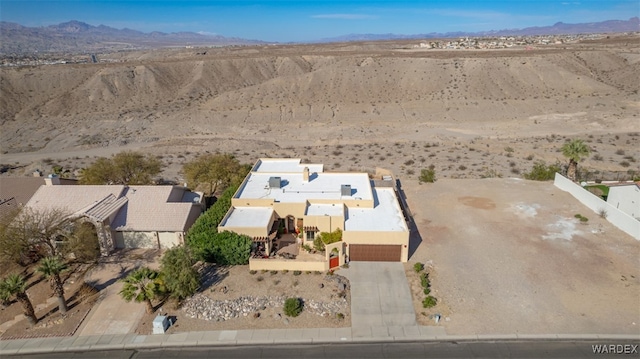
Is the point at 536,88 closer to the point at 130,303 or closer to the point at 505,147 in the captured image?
the point at 505,147

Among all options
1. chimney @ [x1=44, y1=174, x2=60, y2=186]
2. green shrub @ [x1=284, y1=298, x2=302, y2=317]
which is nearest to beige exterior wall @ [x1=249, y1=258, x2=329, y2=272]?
green shrub @ [x1=284, y1=298, x2=302, y2=317]

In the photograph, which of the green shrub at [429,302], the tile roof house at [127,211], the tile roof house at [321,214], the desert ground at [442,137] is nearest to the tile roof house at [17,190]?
the tile roof house at [127,211]

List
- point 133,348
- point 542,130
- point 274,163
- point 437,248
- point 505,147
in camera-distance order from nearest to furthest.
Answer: point 133,348, point 437,248, point 274,163, point 505,147, point 542,130

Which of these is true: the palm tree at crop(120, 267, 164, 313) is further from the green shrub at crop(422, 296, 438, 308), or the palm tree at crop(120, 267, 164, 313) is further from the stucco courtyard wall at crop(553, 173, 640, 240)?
the stucco courtyard wall at crop(553, 173, 640, 240)

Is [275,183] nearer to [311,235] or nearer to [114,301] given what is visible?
[311,235]

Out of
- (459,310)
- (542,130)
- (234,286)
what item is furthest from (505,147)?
(234,286)

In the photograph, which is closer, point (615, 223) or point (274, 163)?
point (615, 223)
